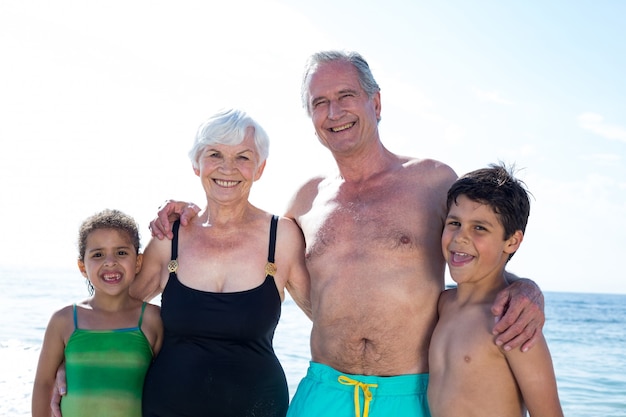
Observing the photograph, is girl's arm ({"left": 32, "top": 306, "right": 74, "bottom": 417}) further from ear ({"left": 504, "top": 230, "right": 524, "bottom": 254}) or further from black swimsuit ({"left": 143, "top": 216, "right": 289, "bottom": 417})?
ear ({"left": 504, "top": 230, "right": 524, "bottom": 254})

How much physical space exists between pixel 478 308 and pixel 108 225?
6.34 feet

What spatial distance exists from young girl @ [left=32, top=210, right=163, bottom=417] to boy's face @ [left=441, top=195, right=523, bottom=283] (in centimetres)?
154

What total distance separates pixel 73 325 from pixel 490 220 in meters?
2.10

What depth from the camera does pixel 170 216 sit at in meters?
3.60

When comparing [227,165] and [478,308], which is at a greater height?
[227,165]

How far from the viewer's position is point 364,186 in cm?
352

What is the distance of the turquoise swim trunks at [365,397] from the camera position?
3070 millimetres

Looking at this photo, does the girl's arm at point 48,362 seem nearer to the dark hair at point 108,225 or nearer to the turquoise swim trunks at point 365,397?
the dark hair at point 108,225

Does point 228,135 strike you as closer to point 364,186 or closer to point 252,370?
point 364,186

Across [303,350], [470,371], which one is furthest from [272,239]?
[303,350]

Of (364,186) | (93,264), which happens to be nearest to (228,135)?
(364,186)

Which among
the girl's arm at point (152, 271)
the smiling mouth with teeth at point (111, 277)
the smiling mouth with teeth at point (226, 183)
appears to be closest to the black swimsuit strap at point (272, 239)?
the smiling mouth with teeth at point (226, 183)

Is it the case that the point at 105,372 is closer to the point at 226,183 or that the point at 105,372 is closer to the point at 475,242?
the point at 226,183

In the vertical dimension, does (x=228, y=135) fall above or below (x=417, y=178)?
above
